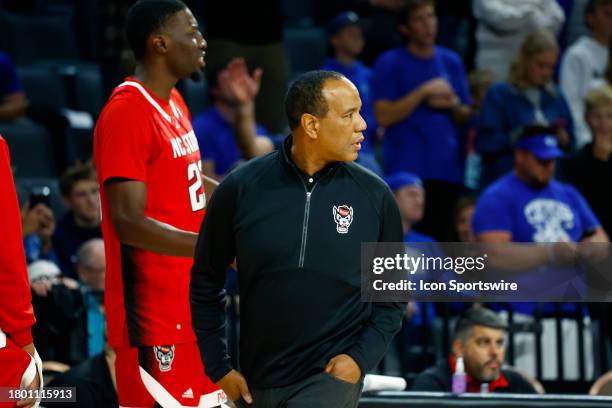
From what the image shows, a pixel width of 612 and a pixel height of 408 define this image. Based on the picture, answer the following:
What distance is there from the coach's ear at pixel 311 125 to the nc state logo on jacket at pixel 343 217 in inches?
9.6

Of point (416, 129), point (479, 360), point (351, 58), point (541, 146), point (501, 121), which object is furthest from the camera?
point (351, 58)

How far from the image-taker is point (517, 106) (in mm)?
9094

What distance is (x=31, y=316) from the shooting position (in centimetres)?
416

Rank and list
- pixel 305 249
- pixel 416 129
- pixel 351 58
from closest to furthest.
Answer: pixel 305 249 → pixel 416 129 → pixel 351 58

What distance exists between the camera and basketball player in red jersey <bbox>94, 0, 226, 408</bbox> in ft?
15.6

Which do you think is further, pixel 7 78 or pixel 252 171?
pixel 7 78

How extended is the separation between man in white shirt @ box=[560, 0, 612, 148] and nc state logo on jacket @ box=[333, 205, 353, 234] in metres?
5.84

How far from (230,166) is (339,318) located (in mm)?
4312

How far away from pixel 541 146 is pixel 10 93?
3713mm

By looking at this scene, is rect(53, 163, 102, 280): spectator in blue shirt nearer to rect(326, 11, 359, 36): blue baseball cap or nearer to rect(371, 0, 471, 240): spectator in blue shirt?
rect(371, 0, 471, 240): spectator in blue shirt

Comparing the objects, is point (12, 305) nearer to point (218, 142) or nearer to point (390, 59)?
point (218, 142)

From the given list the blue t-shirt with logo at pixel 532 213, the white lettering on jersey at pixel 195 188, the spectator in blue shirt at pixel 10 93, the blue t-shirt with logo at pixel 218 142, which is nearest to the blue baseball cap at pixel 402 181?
the blue t-shirt with logo at pixel 532 213

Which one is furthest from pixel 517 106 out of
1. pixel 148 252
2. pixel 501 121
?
pixel 148 252

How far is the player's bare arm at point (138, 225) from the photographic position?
4727mm
